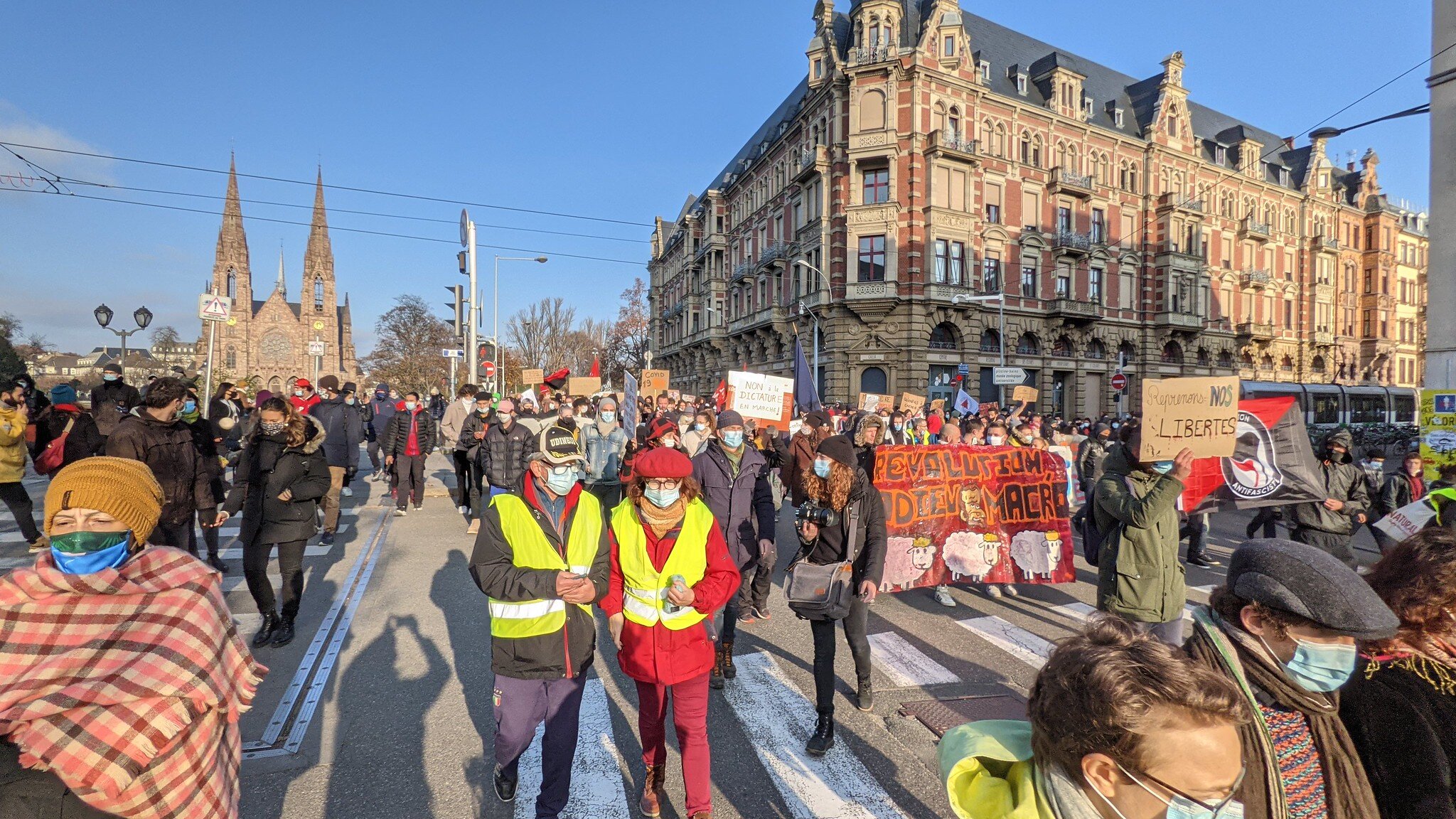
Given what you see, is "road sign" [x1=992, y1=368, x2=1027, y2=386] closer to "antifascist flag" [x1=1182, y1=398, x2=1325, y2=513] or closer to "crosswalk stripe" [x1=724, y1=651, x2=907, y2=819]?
"antifascist flag" [x1=1182, y1=398, x2=1325, y2=513]

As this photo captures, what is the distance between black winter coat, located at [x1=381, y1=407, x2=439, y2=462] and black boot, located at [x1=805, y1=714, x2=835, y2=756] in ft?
28.6

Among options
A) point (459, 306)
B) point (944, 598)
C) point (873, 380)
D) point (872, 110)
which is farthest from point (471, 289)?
point (872, 110)

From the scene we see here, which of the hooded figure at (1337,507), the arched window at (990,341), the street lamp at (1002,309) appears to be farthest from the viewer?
the arched window at (990,341)

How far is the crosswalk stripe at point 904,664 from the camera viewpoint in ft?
15.9

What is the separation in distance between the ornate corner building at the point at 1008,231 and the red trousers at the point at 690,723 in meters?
21.2

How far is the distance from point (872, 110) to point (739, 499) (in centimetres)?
3004

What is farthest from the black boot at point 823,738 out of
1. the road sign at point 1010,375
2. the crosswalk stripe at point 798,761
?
the road sign at point 1010,375

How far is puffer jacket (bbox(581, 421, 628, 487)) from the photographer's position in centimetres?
854

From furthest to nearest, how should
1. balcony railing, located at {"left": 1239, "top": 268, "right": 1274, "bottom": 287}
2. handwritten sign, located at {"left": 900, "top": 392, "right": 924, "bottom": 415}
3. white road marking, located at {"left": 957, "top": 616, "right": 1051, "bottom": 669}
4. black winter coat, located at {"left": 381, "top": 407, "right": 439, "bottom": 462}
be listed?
balcony railing, located at {"left": 1239, "top": 268, "right": 1274, "bottom": 287}, handwritten sign, located at {"left": 900, "top": 392, "right": 924, "bottom": 415}, black winter coat, located at {"left": 381, "top": 407, "right": 439, "bottom": 462}, white road marking, located at {"left": 957, "top": 616, "right": 1051, "bottom": 669}

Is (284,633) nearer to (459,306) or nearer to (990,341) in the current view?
(459,306)

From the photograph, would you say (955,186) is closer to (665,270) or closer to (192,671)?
(192,671)

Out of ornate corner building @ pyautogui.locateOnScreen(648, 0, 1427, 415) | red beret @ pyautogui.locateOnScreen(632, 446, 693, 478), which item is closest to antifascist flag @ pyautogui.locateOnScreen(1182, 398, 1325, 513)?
red beret @ pyautogui.locateOnScreen(632, 446, 693, 478)

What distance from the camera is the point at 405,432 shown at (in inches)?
414

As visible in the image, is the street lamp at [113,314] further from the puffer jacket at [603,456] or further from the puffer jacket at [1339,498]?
the puffer jacket at [1339,498]
